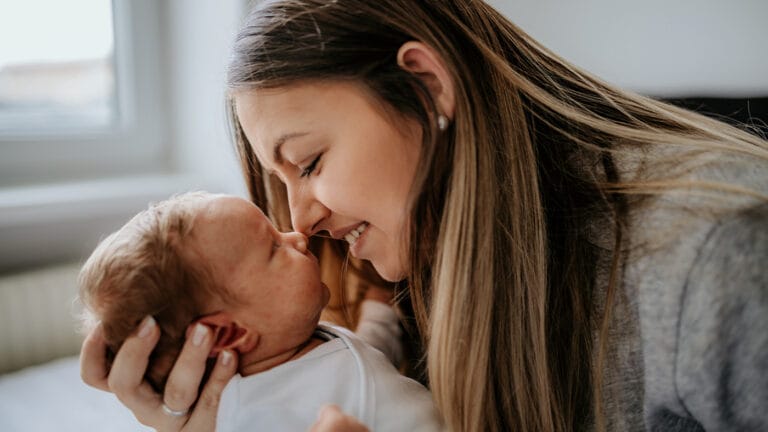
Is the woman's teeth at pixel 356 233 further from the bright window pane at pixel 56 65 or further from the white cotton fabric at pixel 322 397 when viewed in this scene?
the bright window pane at pixel 56 65

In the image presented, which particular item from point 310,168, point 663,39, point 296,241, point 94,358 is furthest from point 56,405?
point 663,39

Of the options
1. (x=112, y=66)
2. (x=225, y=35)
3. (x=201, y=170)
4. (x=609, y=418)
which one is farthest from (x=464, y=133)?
(x=112, y=66)

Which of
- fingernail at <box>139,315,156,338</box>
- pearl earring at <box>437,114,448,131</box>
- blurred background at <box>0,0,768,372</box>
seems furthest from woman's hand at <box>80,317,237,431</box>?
blurred background at <box>0,0,768,372</box>

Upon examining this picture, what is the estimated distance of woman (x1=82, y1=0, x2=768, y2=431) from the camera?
842 millimetres

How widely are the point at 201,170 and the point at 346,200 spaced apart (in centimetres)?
111

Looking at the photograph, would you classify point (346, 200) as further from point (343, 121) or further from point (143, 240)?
point (143, 240)

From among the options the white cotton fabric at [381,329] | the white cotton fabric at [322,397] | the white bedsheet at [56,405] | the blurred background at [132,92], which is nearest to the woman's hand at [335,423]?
the white cotton fabric at [322,397]

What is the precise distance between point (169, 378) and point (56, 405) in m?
0.45

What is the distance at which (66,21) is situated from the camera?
69.9 inches

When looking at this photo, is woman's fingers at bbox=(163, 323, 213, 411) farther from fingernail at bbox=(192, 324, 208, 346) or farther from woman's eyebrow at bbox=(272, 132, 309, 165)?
woman's eyebrow at bbox=(272, 132, 309, 165)

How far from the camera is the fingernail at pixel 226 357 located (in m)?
0.90

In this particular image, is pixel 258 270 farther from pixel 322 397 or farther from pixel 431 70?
pixel 431 70

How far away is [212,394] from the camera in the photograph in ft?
3.01

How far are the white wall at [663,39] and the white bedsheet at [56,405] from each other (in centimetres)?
140
